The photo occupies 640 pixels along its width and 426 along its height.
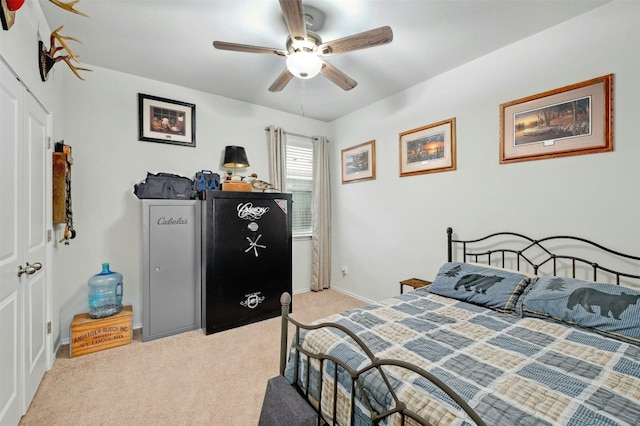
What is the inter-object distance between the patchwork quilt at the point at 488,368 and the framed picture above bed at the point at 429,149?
5.36 feet

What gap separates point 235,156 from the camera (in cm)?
342

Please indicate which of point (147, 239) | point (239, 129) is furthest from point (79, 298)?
point (239, 129)

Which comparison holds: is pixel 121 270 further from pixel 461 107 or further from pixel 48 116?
pixel 461 107

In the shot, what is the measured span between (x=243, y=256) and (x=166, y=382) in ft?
4.26

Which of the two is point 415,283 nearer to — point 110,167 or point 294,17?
point 294,17

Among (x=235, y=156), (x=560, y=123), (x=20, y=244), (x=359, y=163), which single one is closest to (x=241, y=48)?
(x=235, y=156)

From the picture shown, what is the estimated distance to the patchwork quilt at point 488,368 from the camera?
0.95 meters

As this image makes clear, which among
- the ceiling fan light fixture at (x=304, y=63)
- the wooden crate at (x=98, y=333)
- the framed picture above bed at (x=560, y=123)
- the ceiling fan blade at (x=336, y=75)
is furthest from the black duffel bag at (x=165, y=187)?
the framed picture above bed at (x=560, y=123)

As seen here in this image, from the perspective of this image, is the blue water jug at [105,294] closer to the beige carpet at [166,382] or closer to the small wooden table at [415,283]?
the beige carpet at [166,382]

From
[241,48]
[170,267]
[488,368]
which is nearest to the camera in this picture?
[488,368]

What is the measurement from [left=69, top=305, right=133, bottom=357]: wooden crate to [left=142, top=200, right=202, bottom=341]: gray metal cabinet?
6.0 inches

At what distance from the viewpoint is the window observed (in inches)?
166

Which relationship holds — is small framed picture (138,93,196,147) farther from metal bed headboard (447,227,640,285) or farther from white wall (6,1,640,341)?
metal bed headboard (447,227,640,285)

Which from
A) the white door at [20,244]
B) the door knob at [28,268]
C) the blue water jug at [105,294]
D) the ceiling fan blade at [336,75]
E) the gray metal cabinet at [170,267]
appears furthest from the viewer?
the gray metal cabinet at [170,267]
